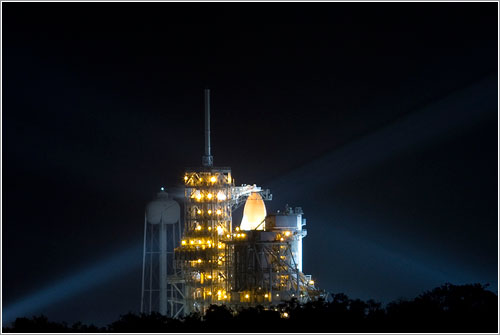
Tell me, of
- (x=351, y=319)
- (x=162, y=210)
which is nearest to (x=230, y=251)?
(x=162, y=210)

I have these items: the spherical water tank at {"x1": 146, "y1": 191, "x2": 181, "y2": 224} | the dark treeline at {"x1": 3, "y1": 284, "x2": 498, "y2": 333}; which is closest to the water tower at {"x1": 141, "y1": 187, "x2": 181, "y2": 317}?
the spherical water tank at {"x1": 146, "y1": 191, "x2": 181, "y2": 224}

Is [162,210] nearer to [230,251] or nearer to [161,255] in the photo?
[161,255]

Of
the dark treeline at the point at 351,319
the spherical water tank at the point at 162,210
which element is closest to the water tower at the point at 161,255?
the spherical water tank at the point at 162,210

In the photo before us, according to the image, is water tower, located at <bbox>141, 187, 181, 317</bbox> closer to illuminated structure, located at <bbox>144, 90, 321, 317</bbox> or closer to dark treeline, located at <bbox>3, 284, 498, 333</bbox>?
illuminated structure, located at <bbox>144, 90, 321, 317</bbox>

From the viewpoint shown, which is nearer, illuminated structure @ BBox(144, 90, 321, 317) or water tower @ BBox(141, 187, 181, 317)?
illuminated structure @ BBox(144, 90, 321, 317)

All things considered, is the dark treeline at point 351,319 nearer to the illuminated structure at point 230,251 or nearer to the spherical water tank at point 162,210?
the illuminated structure at point 230,251
